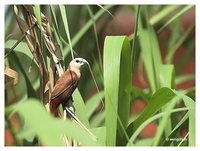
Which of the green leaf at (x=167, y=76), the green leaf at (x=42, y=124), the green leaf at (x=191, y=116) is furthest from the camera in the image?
the green leaf at (x=167, y=76)

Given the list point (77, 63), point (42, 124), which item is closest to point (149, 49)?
point (77, 63)

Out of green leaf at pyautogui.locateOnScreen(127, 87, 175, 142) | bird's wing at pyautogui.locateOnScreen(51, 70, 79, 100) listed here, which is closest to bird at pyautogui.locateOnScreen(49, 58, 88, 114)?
bird's wing at pyautogui.locateOnScreen(51, 70, 79, 100)

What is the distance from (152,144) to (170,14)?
30 cm

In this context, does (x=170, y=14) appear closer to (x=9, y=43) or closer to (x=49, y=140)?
(x=9, y=43)

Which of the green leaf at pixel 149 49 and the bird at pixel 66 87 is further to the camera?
the green leaf at pixel 149 49

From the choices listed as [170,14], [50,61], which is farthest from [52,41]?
[170,14]

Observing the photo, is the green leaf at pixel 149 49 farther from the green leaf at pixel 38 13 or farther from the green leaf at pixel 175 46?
the green leaf at pixel 38 13

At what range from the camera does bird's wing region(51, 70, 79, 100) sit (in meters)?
0.91

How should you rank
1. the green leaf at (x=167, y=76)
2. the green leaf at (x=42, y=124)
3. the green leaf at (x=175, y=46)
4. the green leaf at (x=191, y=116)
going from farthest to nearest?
the green leaf at (x=175, y=46)
the green leaf at (x=167, y=76)
the green leaf at (x=191, y=116)
the green leaf at (x=42, y=124)

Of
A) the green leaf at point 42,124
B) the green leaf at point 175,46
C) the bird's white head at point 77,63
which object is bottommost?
the green leaf at point 42,124

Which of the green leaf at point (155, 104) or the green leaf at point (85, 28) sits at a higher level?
the green leaf at point (85, 28)

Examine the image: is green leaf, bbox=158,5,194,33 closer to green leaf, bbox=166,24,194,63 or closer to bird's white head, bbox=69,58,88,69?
green leaf, bbox=166,24,194,63

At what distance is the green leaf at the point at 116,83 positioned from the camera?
885 mm

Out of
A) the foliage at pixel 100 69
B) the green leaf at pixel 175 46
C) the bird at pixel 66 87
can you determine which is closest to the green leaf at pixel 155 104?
the foliage at pixel 100 69
